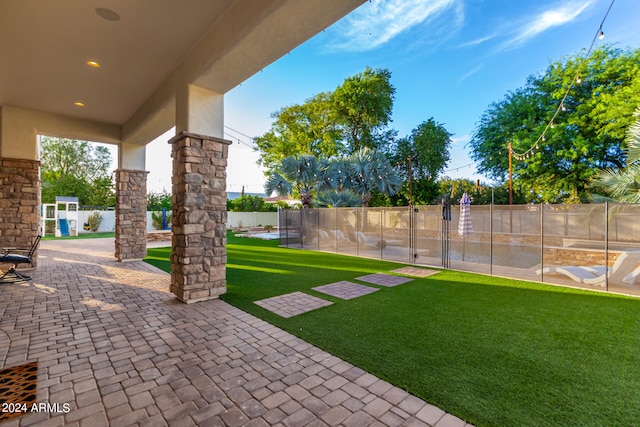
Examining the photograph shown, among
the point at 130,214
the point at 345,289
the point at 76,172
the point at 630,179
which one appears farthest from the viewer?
the point at 76,172

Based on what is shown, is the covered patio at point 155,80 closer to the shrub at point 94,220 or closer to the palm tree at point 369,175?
the palm tree at point 369,175

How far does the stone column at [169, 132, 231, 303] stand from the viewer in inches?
177

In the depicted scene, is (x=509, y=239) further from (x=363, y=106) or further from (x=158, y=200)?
(x=158, y=200)

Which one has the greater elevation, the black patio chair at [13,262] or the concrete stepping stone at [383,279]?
the black patio chair at [13,262]

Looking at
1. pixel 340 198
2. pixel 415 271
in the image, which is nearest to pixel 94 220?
pixel 340 198

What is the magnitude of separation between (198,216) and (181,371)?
8.34ft

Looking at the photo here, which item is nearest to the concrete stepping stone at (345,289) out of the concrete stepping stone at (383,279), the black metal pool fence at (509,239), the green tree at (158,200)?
the concrete stepping stone at (383,279)

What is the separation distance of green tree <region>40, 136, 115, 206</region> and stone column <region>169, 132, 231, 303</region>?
934 inches

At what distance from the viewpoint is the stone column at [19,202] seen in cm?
666

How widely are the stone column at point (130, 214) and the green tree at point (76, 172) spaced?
1877cm

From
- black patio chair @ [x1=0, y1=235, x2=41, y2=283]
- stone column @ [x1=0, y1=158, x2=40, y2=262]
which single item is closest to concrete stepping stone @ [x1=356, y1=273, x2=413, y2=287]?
black patio chair @ [x1=0, y1=235, x2=41, y2=283]

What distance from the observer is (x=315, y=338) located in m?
3.27

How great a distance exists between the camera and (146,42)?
4129 mm

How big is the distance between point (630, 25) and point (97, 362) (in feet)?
62.3
